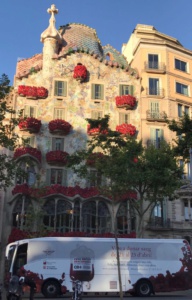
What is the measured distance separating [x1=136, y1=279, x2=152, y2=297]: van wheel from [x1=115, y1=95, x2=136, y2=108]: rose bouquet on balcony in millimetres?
22128

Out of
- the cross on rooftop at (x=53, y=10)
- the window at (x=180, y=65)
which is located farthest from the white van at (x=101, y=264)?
the cross on rooftop at (x=53, y=10)

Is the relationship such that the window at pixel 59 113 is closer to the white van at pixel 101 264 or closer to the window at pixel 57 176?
the window at pixel 57 176

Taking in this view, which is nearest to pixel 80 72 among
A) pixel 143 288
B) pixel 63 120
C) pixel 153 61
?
pixel 63 120

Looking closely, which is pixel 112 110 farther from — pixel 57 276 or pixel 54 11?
pixel 57 276

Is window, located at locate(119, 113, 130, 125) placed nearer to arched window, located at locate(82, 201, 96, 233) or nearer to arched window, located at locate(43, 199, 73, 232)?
arched window, located at locate(82, 201, 96, 233)

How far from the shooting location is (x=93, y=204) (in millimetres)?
37125

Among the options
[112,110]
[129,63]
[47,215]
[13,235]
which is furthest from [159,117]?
[13,235]

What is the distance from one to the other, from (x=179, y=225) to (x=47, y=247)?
1896cm

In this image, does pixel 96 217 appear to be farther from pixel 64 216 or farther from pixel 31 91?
pixel 31 91

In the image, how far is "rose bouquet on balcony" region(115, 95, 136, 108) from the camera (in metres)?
40.9

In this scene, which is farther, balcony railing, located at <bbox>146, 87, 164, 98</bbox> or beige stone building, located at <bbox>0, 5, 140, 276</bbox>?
balcony railing, located at <bbox>146, 87, 164, 98</bbox>

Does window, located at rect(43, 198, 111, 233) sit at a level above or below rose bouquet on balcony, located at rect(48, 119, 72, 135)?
below

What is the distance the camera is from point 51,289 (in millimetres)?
21891

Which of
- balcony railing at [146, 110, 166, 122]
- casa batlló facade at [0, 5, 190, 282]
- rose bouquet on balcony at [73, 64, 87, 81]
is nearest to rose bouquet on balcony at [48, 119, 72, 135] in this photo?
casa batlló facade at [0, 5, 190, 282]
